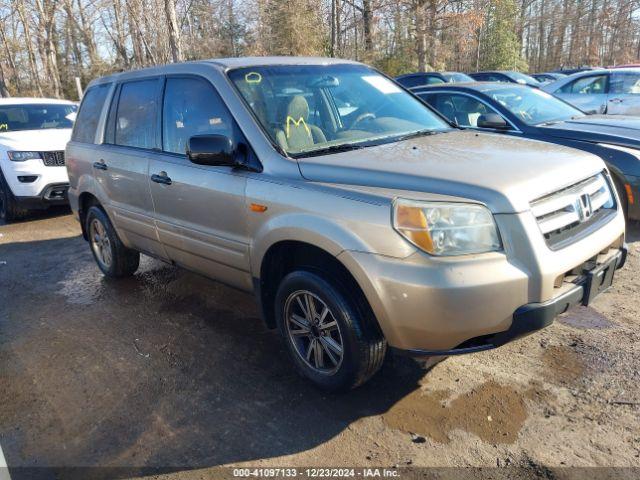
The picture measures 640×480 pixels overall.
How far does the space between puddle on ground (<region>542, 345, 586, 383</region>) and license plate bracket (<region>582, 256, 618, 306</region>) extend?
→ 0.59 m

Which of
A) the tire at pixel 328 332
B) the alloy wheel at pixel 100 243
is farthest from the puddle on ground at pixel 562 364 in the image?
the alloy wheel at pixel 100 243

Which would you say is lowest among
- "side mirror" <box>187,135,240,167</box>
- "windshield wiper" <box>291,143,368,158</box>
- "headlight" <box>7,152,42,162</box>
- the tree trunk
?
"headlight" <box>7,152,42,162</box>

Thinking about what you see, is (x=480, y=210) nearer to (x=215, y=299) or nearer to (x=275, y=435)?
(x=275, y=435)

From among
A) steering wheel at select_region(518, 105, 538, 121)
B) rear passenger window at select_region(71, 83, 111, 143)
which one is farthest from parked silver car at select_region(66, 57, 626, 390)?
steering wheel at select_region(518, 105, 538, 121)

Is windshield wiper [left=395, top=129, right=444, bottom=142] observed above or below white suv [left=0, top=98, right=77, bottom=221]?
above

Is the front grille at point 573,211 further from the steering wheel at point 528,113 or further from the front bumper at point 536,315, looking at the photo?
the steering wheel at point 528,113

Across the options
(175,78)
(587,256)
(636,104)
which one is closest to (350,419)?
(587,256)

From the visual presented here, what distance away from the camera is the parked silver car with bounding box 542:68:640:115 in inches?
396

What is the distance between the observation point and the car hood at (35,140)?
7.74 m

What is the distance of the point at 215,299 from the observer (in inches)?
184

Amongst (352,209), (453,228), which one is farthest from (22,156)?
(453,228)

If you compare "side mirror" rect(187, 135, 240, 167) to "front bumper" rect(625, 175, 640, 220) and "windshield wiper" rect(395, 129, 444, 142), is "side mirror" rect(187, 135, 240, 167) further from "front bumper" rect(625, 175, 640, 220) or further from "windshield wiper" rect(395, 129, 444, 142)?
"front bumper" rect(625, 175, 640, 220)

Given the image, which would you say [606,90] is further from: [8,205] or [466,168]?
[8,205]

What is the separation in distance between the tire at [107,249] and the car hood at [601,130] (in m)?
4.64
